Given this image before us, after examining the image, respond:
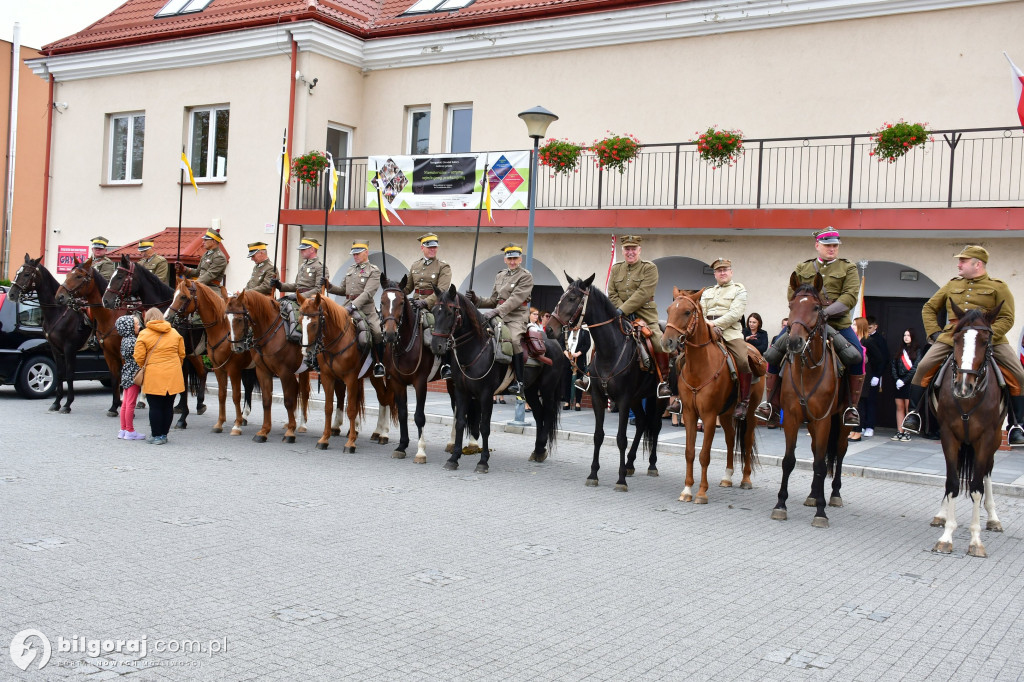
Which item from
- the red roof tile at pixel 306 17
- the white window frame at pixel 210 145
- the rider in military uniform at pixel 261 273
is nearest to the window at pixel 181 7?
the red roof tile at pixel 306 17

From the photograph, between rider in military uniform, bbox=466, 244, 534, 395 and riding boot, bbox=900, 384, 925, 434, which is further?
rider in military uniform, bbox=466, 244, 534, 395

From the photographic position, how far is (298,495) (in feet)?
31.5

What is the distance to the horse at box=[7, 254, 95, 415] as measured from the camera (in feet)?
52.2

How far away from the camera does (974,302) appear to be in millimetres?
9102

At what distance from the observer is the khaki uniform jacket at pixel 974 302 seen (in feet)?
29.5

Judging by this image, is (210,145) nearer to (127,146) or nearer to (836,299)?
(127,146)

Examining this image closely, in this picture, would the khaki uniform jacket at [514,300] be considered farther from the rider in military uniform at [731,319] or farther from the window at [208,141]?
the window at [208,141]

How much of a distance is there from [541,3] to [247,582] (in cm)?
1742

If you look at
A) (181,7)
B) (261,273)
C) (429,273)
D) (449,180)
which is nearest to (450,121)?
(449,180)

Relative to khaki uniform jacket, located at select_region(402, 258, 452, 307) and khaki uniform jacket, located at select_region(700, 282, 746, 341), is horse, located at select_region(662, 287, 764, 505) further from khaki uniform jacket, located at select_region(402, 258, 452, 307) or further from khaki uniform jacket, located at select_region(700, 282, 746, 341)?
khaki uniform jacket, located at select_region(402, 258, 452, 307)

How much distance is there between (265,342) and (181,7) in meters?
16.4

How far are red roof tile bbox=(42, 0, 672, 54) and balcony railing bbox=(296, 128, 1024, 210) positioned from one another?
11.8 feet

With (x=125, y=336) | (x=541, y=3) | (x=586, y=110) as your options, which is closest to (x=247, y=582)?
(x=125, y=336)

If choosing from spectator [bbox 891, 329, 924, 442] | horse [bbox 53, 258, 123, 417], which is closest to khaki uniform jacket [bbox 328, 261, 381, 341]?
horse [bbox 53, 258, 123, 417]
